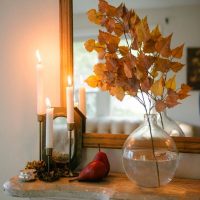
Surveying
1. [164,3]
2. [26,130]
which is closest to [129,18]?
[164,3]

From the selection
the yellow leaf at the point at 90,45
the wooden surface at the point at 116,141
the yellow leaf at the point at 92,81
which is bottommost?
the wooden surface at the point at 116,141

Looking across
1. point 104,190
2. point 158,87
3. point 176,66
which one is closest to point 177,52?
point 176,66

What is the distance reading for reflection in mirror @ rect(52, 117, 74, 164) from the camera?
1479mm

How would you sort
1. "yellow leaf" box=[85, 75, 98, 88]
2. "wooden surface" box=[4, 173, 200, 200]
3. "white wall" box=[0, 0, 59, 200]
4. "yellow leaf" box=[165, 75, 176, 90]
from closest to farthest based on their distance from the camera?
"wooden surface" box=[4, 173, 200, 200]
"yellow leaf" box=[165, 75, 176, 90]
"yellow leaf" box=[85, 75, 98, 88]
"white wall" box=[0, 0, 59, 200]

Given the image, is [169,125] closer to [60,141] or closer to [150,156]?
[150,156]

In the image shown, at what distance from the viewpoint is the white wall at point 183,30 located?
1.34m

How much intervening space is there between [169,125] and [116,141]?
0.26 m

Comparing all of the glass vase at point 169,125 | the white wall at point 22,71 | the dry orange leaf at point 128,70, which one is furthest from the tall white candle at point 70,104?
the glass vase at point 169,125

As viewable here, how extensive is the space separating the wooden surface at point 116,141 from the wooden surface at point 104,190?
0.15 metres

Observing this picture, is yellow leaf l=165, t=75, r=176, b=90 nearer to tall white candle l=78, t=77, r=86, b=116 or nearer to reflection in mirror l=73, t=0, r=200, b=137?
reflection in mirror l=73, t=0, r=200, b=137

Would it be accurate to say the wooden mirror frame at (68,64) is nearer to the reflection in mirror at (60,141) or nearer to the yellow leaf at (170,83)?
the reflection in mirror at (60,141)

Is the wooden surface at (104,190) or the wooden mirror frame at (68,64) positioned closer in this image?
the wooden surface at (104,190)

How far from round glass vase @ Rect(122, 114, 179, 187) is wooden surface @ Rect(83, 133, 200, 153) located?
117 millimetres

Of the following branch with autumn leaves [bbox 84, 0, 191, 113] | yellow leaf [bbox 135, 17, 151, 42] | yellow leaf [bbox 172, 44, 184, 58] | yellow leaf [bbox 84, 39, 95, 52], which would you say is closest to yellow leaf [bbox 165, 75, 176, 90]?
branch with autumn leaves [bbox 84, 0, 191, 113]
